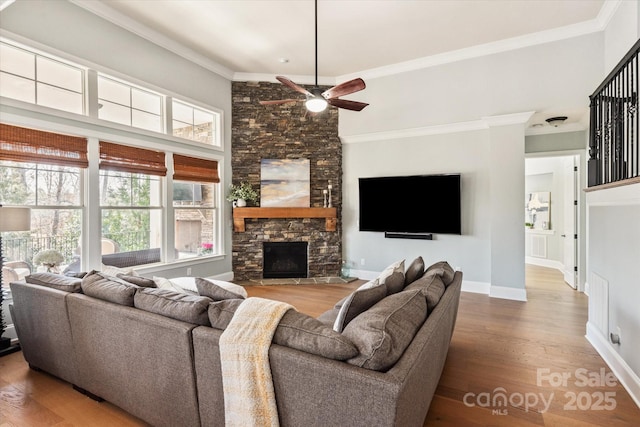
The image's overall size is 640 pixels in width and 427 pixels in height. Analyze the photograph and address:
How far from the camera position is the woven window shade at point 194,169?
504 centimetres

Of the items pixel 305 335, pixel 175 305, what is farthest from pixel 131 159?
pixel 305 335

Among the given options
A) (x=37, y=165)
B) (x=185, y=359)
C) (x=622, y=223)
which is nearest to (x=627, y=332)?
(x=622, y=223)

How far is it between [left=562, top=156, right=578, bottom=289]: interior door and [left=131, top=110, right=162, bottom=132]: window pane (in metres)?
6.86

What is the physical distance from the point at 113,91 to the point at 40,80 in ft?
2.64

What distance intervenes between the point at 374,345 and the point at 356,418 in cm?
28

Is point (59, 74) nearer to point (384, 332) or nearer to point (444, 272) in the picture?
point (384, 332)

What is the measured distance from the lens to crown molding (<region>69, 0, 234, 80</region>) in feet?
12.8

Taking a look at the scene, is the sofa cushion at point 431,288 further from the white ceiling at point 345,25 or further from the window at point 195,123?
the window at point 195,123

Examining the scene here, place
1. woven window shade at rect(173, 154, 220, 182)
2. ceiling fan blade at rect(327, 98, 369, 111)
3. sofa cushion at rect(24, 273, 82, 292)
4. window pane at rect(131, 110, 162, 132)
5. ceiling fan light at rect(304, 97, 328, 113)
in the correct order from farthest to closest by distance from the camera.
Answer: woven window shade at rect(173, 154, 220, 182), window pane at rect(131, 110, 162, 132), ceiling fan blade at rect(327, 98, 369, 111), ceiling fan light at rect(304, 97, 328, 113), sofa cushion at rect(24, 273, 82, 292)

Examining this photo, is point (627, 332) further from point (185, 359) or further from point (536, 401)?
point (185, 359)

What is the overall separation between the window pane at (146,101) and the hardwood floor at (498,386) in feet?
10.8

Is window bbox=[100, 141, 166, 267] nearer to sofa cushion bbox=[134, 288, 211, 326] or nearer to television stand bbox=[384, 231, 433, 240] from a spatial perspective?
sofa cushion bbox=[134, 288, 211, 326]

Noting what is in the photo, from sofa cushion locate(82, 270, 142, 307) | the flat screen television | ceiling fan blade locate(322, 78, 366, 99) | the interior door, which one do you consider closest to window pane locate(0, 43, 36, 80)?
sofa cushion locate(82, 270, 142, 307)

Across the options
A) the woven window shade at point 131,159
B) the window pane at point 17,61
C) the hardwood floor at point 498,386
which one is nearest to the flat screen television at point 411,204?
the hardwood floor at point 498,386
